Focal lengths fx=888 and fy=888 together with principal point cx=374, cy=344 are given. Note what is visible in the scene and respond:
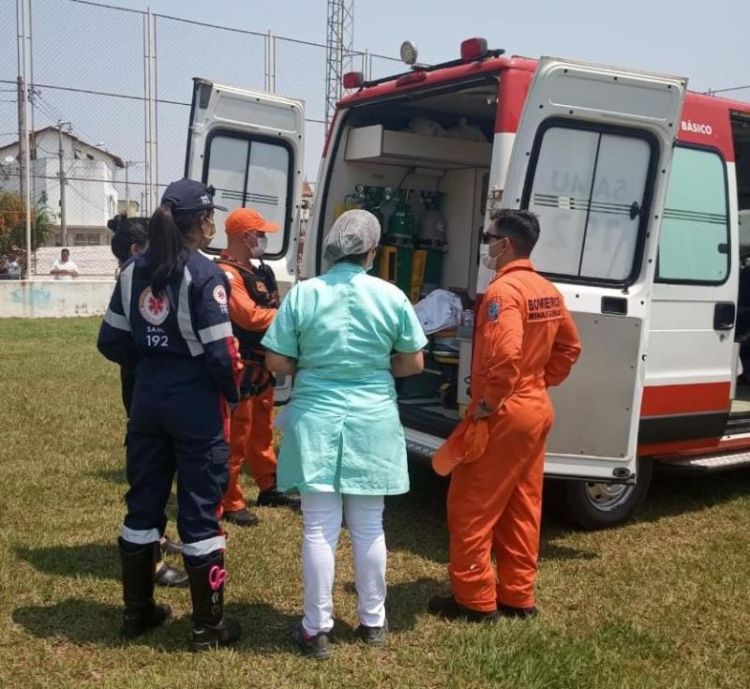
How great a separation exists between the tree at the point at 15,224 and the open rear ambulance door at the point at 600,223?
13.0 metres

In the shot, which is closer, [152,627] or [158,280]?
[158,280]

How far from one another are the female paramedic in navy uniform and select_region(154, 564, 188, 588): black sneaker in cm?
53

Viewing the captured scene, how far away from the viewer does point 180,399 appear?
337cm

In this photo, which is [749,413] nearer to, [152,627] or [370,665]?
[370,665]

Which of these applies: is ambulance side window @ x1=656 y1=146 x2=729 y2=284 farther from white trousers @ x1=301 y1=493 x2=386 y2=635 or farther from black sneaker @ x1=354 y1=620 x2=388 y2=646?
black sneaker @ x1=354 y1=620 x2=388 y2=646

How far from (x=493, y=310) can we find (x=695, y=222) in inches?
85.0

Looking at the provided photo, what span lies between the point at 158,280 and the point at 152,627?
1.46m

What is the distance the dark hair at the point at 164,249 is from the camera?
3316mm

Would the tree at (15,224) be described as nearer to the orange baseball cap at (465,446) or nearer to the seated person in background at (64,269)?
the seated person in background at (64,269)

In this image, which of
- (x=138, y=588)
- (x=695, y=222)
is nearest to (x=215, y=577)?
(x=138, y=588)

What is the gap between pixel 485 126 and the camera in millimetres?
6641

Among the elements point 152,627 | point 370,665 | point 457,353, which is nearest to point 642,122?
point 457,353

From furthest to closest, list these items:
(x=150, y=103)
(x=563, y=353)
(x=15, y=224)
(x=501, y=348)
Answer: (x=15, y=224) → (x=150, y=103) → (x=563, y=353) → (x=501, y=348)

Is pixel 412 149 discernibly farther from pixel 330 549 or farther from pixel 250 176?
pixel 330 549
